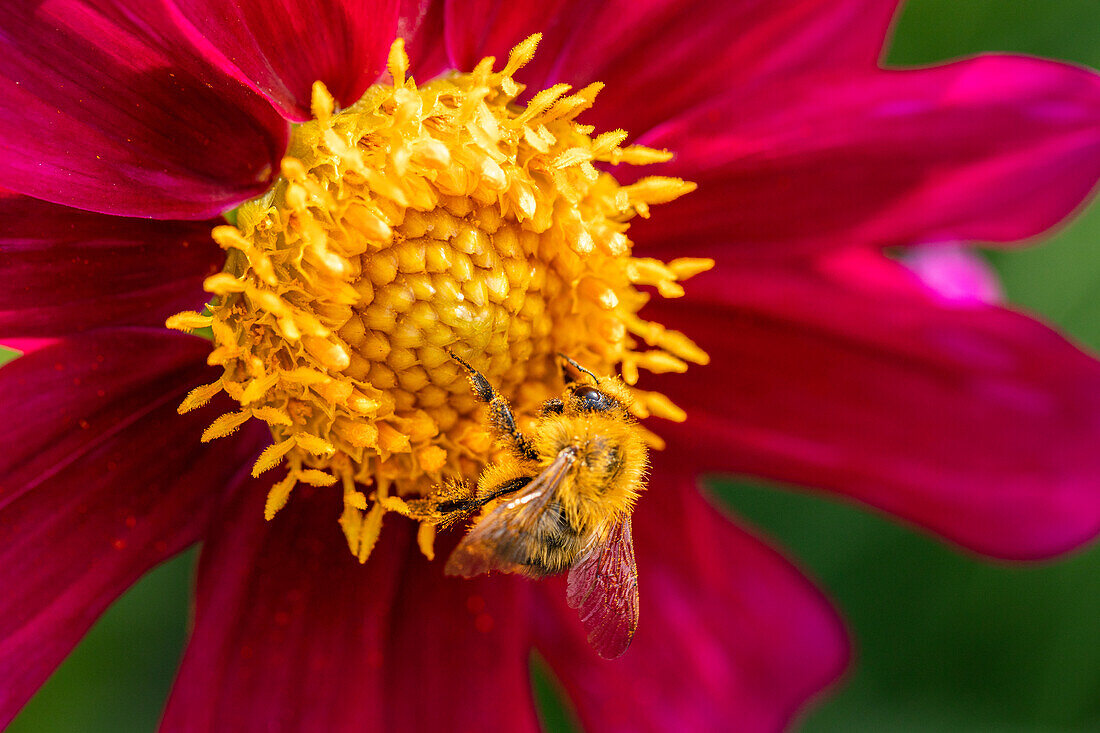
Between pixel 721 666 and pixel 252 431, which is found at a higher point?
pixel 252 431

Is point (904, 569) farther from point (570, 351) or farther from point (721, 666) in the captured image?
point (570, 351)

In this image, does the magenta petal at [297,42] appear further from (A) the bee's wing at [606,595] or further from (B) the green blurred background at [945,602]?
(B) the green blurred background at [945,602]

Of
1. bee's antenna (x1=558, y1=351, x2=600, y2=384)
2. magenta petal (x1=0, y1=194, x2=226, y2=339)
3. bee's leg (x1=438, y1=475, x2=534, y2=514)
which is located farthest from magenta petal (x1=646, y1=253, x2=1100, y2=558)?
magenta petal (x1=0, y1=194, x2=226, y2=339)

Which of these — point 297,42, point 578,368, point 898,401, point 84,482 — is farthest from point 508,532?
point 898,401

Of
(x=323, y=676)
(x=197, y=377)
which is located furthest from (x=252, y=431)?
(x=323, y=676)

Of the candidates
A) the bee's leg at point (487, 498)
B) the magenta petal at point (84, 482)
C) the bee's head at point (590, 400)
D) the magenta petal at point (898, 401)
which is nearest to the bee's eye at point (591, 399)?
the bee's head at point (590, 400)

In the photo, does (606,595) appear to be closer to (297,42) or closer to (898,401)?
(898,401)

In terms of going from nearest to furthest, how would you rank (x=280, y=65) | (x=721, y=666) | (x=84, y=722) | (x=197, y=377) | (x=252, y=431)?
(x=280, y=65)
(x=197, y=377)
(x=252, y=431)
(x=721, y=666)
(x=84, y=722)
